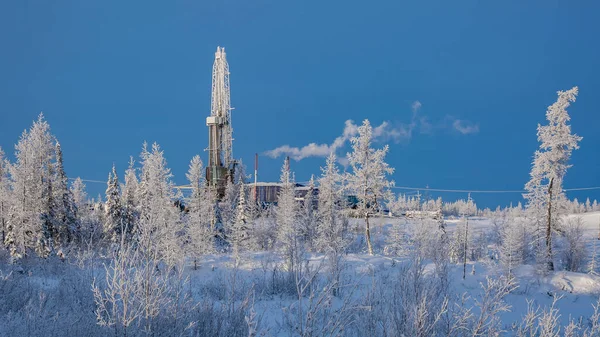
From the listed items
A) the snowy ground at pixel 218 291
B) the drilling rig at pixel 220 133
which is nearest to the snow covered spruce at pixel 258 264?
the snowy ground at pixel 218 291

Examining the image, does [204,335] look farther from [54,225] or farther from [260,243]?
[260,243]

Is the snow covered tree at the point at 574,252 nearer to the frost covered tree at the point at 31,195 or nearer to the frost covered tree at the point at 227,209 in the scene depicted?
the frost covered tree at the point at 227,209

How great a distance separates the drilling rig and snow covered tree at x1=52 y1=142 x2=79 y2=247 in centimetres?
1946

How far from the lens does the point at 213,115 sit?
1981 inches

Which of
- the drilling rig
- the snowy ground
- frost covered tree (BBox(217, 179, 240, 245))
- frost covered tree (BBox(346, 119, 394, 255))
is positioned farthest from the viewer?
the drilling rig

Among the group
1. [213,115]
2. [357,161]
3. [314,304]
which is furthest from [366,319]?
[213,115]

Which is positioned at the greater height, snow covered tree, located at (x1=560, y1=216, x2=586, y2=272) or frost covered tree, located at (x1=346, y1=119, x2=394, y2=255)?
frost covered tree, located at (x1=346, y1=119, x2=394, y2=255)

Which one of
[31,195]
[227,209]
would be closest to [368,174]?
[227,209]

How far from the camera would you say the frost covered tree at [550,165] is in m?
26.6

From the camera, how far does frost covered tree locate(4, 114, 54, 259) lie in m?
23.0

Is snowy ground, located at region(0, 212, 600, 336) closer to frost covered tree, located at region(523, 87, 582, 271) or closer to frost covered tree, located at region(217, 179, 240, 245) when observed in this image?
frost covered tree, located at region(523, 87, 582, 271)

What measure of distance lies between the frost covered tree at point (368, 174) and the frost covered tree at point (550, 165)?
10.2 metres

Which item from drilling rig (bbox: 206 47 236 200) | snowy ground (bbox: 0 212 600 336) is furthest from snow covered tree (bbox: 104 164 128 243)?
drilling rig (bbox: 206 47 236 200)

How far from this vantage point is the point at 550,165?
26766 mm
